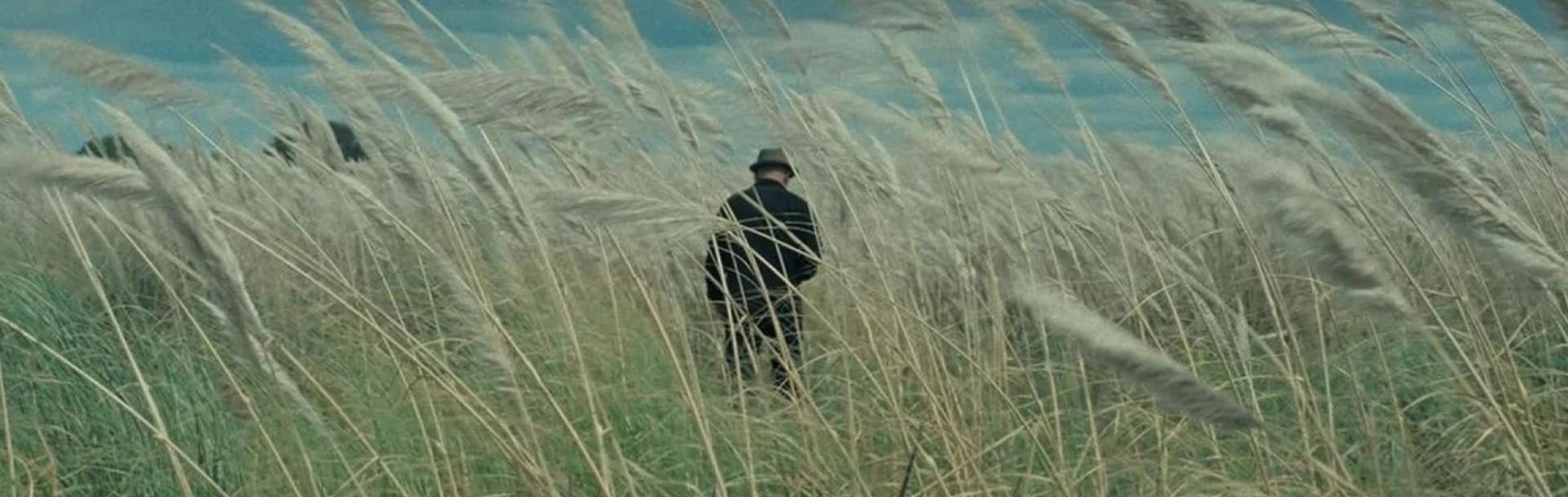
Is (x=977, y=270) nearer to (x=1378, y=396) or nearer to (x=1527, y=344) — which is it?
(x=1378, y=396)

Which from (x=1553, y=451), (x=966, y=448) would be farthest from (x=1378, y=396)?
(x=966, y=448)

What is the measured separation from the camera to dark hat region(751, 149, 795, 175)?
5723 millimetres

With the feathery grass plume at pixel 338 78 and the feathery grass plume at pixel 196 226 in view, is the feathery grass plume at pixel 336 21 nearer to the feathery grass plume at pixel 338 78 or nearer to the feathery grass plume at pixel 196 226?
the feathery grass plume at pixel 338 78

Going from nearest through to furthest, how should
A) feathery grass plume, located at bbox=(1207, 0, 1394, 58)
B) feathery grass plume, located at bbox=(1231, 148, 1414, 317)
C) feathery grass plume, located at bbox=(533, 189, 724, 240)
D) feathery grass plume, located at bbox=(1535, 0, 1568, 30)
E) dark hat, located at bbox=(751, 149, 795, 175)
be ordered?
feathery grass plume, located at bbox=(1231, 148, 1414, 317), feathery grass plume, located at bbox=(533, 189, 724, 240), feathery grass plume, located at bbox=(1535, 0, 1568, 30), feathery grass plume, located at bbox=(1207, 0, 1394, 58), dark hat, located at bbox=(751, 149, 795, 175)

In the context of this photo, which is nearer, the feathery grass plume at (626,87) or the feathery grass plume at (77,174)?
the feathery grass plume at (77,174)

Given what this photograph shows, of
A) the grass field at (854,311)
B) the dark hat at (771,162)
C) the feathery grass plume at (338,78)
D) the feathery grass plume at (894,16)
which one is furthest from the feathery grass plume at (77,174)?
the dark hat at (771,162)

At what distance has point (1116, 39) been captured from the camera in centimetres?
306

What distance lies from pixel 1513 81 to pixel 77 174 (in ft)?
10.2

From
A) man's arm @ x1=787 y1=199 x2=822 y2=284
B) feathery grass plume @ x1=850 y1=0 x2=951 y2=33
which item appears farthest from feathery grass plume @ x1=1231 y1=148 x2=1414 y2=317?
man's arm @ x1=787 y1=199 x2=822 y2=284

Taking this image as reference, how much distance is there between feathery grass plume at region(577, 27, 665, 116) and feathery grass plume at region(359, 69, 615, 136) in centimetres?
109

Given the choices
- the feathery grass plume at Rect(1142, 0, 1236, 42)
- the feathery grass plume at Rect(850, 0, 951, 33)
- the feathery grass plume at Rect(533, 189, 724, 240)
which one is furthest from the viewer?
the feathery grass plume at Rect(850, 0, 951, 33)

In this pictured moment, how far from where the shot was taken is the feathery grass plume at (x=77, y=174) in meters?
2.07

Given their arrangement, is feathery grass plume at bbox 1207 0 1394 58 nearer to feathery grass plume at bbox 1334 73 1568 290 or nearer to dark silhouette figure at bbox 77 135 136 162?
feathery grass plume at bbox 1334 73 1568 290

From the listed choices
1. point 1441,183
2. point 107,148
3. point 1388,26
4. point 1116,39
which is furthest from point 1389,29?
point 107,148
